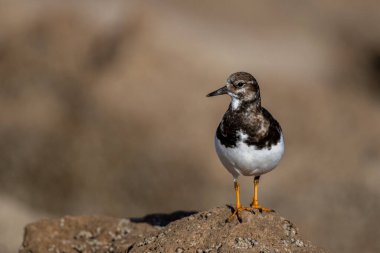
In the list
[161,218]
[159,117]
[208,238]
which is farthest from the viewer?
[159,117]

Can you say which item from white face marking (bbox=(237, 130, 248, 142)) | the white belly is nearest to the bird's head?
white face marking (bbox=(237, 130, 248, 142))

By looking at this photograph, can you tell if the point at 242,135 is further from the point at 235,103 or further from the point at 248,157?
the point at 235,103

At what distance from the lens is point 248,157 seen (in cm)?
1397

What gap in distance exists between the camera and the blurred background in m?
28.6

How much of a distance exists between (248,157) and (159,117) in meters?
16.9

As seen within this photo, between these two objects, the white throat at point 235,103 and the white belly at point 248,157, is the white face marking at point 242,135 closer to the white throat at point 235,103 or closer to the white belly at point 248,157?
the white belly at point 248,157

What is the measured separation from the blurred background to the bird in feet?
42.7

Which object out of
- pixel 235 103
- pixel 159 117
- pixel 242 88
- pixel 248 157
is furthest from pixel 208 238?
pixel 159 117

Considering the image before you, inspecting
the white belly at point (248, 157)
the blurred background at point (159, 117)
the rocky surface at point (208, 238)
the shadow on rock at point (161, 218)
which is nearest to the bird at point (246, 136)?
the white belly at point (248, 157)

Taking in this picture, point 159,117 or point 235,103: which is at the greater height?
point 159,117

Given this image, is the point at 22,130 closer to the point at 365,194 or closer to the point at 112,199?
the point at 112,199

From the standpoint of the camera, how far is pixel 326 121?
32062 mm

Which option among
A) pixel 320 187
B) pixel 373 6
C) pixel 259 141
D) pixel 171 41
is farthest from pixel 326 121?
pixel 259 141

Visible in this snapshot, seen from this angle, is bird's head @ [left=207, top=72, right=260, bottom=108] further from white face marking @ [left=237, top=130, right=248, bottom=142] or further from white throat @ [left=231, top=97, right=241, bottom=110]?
white face marking @ [left=237, top=130, right=248, bottom=142]
